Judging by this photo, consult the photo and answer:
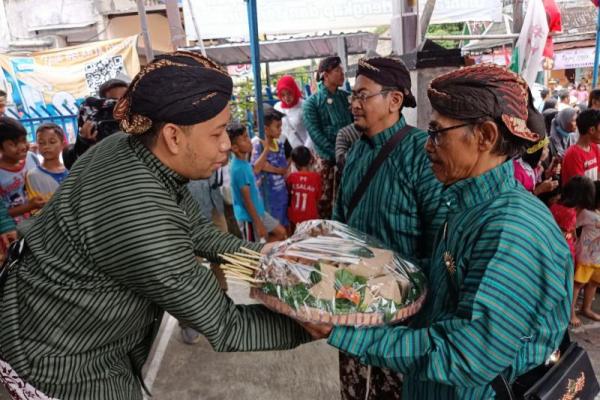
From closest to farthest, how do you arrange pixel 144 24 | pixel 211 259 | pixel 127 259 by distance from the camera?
1. pixel 127 259
2. pixel 211 259
3. pixel 144 24

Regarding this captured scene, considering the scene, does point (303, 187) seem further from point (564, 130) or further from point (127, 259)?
point (127, 259)

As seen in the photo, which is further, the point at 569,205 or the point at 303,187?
the point at 303,187

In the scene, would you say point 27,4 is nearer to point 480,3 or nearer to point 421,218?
point 480,3

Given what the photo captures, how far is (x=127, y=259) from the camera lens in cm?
123

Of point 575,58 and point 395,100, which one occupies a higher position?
point 395,100

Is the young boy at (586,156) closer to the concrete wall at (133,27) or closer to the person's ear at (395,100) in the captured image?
the person's ear at (395,100)

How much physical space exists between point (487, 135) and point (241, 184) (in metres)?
3.17

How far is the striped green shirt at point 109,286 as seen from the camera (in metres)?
1.24

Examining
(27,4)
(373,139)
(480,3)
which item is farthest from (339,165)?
(27,4)

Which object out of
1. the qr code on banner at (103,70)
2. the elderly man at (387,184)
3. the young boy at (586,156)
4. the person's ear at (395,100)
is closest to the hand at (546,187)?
the young boy at (586,156)

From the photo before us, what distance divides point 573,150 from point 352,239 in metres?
3.53

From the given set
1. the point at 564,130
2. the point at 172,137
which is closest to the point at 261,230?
the point at 172,137

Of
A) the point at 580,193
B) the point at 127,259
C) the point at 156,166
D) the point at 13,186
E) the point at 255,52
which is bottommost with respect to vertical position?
the point at 580,193

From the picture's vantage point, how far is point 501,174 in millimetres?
1272
